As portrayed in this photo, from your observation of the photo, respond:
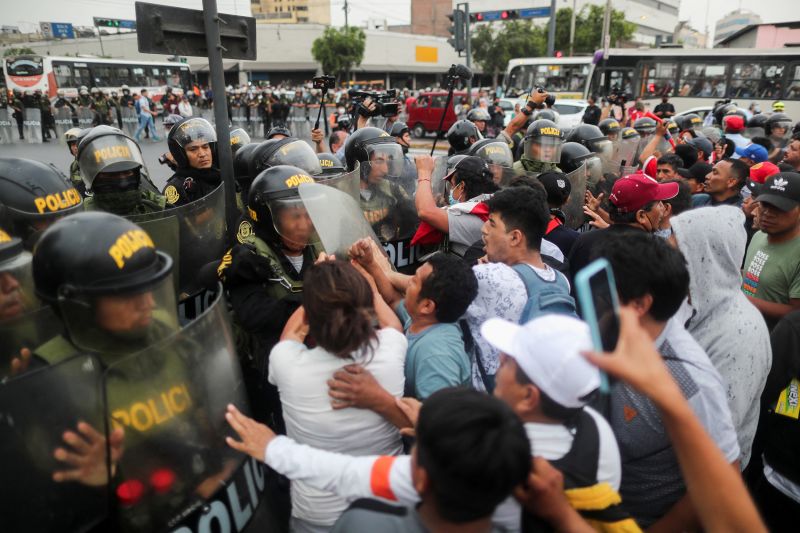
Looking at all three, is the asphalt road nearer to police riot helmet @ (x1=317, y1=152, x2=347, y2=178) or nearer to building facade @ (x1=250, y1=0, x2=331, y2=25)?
→ police riot helmet @ (x1=317, y1=152, x2=347, y2=178)

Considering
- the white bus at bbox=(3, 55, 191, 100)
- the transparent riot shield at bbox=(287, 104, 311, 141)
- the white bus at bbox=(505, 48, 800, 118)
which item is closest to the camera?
the white bus at bbox=(505, 48, 800, 118)

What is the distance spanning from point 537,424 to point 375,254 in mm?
1484

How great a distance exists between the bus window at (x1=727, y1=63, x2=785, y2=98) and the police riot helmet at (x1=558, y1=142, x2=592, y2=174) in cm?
1714

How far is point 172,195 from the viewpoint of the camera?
13.4 feet

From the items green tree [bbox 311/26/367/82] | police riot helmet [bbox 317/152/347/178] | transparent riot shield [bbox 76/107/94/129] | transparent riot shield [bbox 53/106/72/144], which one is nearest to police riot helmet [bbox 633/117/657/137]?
police riot helmet [bbox 317/152/347/178]

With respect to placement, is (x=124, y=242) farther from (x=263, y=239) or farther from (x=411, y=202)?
(x=411, y=202)

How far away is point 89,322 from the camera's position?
1604 mm

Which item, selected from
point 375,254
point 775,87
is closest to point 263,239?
point 375,254

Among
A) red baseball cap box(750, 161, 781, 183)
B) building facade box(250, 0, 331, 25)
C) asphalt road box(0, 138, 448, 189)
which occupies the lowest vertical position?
asphalt road box(0, 138, 448, 189)

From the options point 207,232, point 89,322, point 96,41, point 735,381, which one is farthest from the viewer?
point 96,41

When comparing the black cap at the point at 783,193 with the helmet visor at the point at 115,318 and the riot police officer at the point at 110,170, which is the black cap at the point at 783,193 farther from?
the riot police officer at the point at 110,170

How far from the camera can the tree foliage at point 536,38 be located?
159ft

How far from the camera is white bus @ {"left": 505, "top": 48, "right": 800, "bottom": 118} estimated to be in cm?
1758

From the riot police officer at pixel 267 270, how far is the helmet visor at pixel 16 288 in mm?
728
